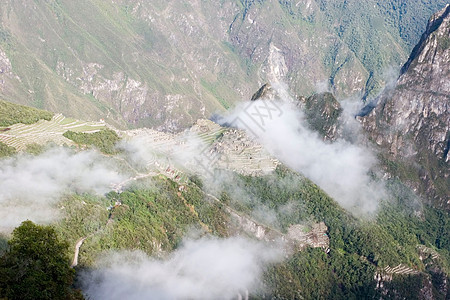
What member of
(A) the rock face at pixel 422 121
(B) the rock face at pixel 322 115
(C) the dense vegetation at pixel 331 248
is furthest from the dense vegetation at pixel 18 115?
(A) the rock face at pixel 422 121

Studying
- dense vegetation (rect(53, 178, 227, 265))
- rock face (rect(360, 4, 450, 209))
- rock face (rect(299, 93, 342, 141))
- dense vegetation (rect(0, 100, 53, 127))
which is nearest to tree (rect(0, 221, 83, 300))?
dense vegetation (rect(53, 178, 227, 265))

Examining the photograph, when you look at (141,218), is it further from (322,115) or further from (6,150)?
(322,115)

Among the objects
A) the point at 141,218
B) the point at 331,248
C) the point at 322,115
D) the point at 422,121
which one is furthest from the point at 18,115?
the point at 422,121

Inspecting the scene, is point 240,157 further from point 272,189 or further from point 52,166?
point 52,166

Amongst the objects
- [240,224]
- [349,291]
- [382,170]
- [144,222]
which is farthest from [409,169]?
[144,222]

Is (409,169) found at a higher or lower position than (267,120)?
higher

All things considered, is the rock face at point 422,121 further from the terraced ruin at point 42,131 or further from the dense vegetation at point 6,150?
the dense vegetation at point 6,150
